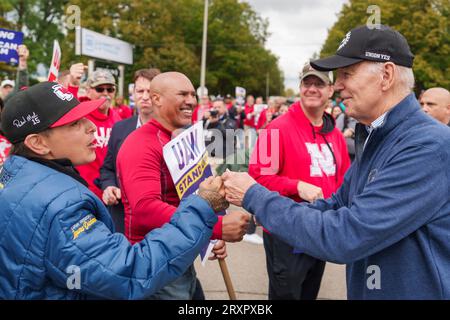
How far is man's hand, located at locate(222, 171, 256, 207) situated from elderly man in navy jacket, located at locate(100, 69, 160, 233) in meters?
1.69

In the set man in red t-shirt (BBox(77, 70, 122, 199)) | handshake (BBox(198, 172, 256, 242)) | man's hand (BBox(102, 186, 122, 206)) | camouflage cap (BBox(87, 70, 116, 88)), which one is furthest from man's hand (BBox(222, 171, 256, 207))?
camouflage cap (BBox(87, 70, 116, 88))

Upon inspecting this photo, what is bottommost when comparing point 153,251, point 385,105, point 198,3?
point 153,251

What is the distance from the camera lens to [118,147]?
4.18m

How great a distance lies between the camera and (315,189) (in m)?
3.23

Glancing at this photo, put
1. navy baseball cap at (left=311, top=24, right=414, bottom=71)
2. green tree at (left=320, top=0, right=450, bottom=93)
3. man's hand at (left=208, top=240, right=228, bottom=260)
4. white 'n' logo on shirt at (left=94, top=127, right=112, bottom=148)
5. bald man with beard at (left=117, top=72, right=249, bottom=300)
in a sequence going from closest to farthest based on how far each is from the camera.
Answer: navy baseball cap at (left=311, top=24, right=414, bottom=71), bald man with beard at (left=117, top=72, right=249, bottom=300), man's hand at (left=208, top=240, right=228, bottom=260), white 'n' logo on shirt at (left=94, top=127, right=112, bottom=148), green tree at (left=320, top=0, right=450, bottom=93)

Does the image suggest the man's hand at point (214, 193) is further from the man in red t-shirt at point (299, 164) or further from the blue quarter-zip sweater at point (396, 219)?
the man in red t-shirt at point (299, 164)

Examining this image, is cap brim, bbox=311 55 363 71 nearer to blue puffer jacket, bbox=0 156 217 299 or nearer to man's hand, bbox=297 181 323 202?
blue puffer jacket, bbox=0 156 217 299

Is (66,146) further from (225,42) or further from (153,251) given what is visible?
(225,42)

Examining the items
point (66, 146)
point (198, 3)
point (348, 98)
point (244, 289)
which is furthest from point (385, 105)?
point (198, 3)

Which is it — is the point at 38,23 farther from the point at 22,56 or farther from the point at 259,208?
the point at 259,208
